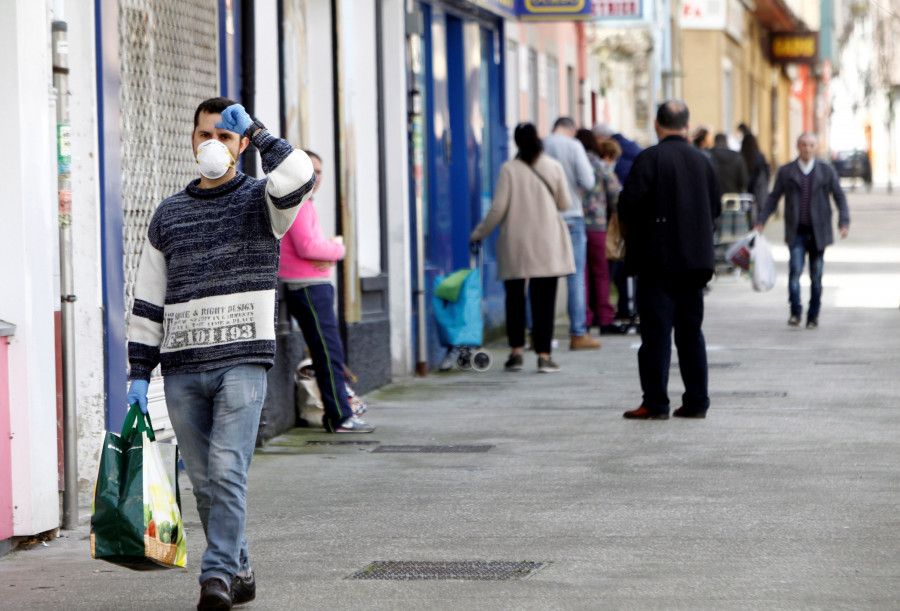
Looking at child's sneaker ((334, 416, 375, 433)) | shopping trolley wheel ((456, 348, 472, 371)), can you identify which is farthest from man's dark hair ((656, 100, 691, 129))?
shopping trolley wheel ((456, 348, 472, 371))

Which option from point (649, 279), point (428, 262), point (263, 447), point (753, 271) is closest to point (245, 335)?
point (263, 447)

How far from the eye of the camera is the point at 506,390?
11875 millimetres

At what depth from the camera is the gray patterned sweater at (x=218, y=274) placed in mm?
5453

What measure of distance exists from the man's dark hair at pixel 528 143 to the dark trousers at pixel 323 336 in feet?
12.1

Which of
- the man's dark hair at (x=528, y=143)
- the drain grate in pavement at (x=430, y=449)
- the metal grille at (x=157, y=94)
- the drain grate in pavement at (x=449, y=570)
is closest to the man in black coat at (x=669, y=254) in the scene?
the drain grate in pavement at (x=430, y=449)

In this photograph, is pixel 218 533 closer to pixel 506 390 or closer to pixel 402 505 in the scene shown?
pixel 402 505

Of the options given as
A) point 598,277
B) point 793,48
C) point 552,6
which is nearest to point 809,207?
point 598,277

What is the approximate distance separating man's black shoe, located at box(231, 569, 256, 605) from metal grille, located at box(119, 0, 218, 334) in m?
3.09

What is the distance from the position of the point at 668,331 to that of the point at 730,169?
13.0 metres

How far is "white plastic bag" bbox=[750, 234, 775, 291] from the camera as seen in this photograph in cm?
1416

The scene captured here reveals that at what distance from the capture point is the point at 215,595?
5367 mm

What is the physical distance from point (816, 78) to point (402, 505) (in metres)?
69.0

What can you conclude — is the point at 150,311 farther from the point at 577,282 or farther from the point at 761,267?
the point at 761,267

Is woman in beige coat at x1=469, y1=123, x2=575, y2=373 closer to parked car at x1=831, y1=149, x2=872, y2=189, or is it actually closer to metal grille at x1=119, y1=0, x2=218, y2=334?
metal grille at x1=119, y1=0, x2=218, y2=334
